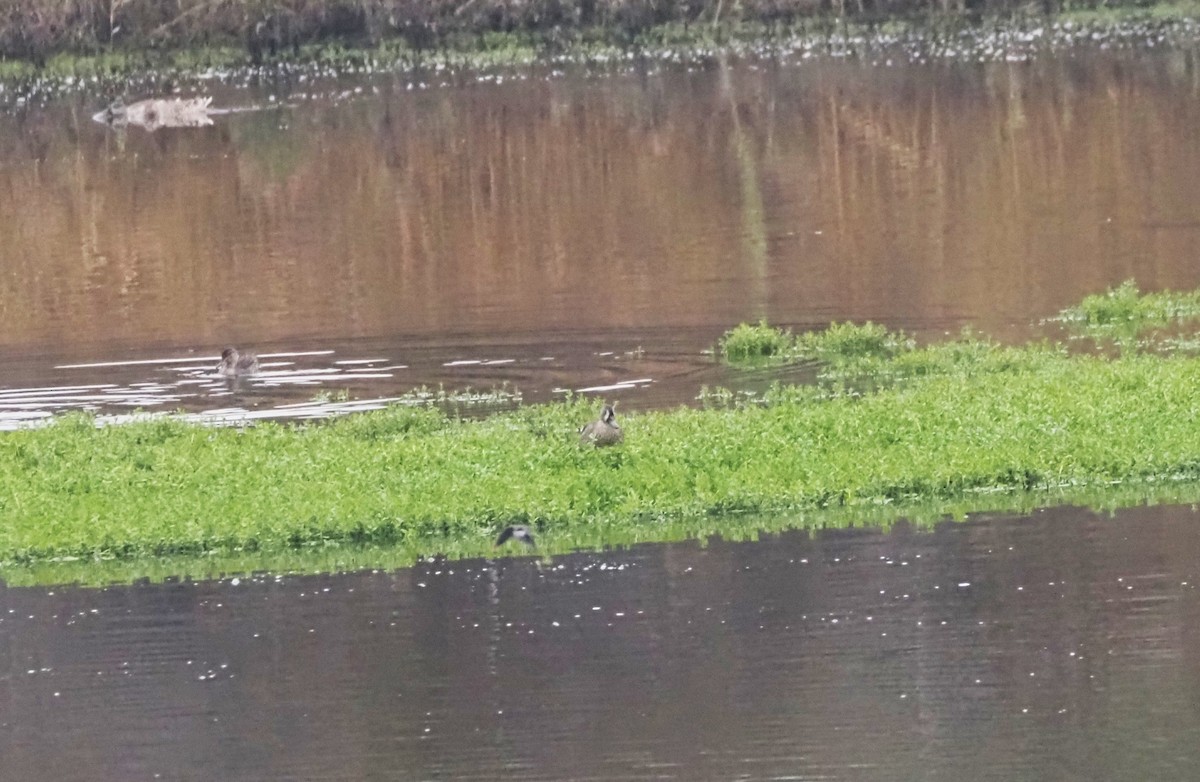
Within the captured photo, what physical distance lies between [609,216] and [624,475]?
65.8ft

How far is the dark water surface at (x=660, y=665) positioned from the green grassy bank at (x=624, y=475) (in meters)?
0.58

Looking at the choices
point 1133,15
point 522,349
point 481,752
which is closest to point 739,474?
point 481,752

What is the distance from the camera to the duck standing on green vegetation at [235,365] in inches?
907

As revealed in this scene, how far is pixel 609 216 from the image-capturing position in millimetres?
35750

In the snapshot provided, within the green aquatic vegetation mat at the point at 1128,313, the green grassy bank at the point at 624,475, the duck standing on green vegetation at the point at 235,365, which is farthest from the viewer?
the duck standing on green vegetation at the point at 235,365

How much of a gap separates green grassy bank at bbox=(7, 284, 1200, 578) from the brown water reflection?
421 cm

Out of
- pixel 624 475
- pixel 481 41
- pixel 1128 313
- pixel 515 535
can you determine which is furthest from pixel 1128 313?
pixel 481 41

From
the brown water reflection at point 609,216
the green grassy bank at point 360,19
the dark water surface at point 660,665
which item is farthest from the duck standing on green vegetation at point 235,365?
the green grassy bank at point 360,19

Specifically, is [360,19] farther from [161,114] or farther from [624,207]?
[624,207]

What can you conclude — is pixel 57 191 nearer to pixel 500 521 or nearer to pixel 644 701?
pixel 500 521

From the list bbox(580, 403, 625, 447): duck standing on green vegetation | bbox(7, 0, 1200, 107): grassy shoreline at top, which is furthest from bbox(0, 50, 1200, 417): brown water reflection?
bbox(7, 0, 1200, 107): grassy shoreline at top

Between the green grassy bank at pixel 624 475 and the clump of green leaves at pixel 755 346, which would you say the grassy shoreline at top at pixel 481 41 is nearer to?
the clump of green leaves at pixel 755 346

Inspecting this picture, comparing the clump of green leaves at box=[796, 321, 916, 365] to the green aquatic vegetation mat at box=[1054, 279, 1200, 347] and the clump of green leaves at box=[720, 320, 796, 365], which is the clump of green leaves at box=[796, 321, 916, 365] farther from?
the green aquatic vegetation mat at box=[1054, 279, 1200, 347]

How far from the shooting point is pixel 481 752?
1162 cm
